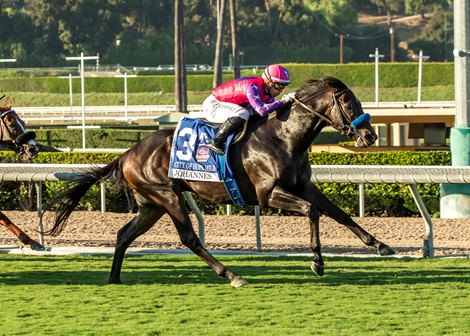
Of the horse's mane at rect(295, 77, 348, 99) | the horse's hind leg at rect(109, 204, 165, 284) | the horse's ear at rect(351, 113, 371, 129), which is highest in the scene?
the horse's mane at rect(295, 77, 348, 99)

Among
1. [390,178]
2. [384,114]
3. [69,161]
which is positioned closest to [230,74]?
[384,114]

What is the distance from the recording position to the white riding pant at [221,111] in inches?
330

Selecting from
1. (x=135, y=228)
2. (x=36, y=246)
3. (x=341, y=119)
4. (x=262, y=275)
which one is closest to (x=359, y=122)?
(x=341, y=119)

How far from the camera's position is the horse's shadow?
8398 mm

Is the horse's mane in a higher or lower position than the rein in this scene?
higher

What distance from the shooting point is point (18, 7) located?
83.6 metres

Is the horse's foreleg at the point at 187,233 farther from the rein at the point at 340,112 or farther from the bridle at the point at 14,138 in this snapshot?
the bridle at the point at 14,138

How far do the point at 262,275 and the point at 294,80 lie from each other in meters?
50.9

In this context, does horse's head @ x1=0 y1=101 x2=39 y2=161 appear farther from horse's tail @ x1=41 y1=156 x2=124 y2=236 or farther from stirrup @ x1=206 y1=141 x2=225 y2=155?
stirrup @ x1=206 y1=141 x2=225 y2=155

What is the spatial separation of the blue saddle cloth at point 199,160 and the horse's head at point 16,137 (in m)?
1.50

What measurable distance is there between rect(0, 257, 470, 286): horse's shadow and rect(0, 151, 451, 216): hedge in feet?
15.0

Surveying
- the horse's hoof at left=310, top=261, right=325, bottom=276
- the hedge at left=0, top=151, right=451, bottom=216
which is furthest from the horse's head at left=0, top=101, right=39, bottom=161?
the hedge at left=0, top=151, right=451, bottom=216

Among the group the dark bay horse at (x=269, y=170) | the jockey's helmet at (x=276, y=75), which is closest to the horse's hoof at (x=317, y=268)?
the dark bay horse at (x=269, y=170)

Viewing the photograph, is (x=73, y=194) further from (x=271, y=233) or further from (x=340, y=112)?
(x=271, y=233)
